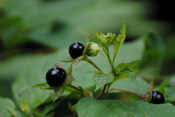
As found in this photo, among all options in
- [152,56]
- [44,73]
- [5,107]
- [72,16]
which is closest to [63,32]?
[72,16]

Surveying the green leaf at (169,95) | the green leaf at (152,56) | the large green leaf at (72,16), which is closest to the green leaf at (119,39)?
the green leaf at (169,95)

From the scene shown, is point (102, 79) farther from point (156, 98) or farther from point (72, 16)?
point (72, 16)

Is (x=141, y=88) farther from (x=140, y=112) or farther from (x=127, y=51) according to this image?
(x=127, y=51)

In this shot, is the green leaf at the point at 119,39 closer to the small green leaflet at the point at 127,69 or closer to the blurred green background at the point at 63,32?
the small green leaflet at the point at 127,69

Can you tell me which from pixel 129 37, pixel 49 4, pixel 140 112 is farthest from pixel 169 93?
pixel 49 4

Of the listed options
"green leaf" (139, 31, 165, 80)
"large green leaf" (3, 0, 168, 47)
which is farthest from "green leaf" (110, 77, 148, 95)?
"large green leaf" (3, 0, 168, 47)

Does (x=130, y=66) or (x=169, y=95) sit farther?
(x=169, y=95)
